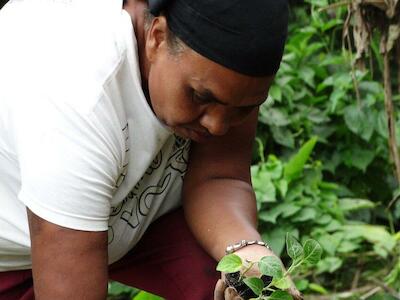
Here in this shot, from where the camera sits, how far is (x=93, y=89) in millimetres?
2295

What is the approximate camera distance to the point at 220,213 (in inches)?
108

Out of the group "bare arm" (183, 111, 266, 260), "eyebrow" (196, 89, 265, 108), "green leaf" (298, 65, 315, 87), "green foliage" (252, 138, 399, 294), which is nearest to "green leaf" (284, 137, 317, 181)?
"green foliage" (252, 138, 399, 294)

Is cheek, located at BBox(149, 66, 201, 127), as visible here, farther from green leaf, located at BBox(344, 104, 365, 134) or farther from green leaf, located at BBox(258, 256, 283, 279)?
green leaf, located at BBox(344, 104, 365, 134)

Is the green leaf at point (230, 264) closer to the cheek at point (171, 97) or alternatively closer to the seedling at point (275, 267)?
the seedling at point (275, 267)

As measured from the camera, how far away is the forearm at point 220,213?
2.68 meters

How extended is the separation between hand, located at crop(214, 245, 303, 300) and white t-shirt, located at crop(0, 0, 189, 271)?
319 millimetres

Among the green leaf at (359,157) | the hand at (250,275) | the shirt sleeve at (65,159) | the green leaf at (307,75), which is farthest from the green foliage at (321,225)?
the shirt sleeve at (65,159)

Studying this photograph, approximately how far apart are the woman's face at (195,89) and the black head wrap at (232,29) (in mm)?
27

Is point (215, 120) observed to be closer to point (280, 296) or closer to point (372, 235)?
point (280, 296)

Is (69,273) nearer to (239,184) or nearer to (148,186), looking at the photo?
(148,186)

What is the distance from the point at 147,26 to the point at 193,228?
0.66 m

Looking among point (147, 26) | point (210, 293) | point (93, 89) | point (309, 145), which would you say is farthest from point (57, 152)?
point (309, 145)

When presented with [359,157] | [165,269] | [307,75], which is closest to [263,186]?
[359,157]

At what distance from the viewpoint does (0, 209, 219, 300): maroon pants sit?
9.04ft
